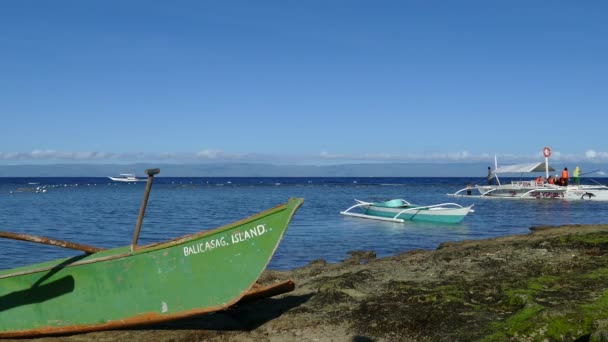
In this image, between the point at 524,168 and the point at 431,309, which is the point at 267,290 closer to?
the point at 431,309

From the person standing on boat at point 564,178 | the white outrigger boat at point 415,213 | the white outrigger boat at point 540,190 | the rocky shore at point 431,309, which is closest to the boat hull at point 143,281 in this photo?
the rocky shore at point 431,309

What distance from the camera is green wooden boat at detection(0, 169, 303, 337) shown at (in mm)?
8000

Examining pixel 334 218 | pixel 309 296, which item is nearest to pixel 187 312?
pixel 309 296

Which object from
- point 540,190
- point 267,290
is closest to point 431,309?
point 267,290

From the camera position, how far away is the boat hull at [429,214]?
2755cm

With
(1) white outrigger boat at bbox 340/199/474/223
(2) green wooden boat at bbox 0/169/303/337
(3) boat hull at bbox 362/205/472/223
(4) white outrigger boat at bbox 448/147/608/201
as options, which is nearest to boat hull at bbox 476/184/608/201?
(4) white outrigger boat at bbox 448/147/608/201

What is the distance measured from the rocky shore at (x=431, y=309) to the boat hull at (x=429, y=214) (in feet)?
50.2

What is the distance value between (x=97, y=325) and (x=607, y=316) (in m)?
6.81

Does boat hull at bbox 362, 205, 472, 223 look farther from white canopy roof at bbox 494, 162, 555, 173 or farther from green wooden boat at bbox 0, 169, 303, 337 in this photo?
white canopy roof at bbox 494, 162, 555, 173

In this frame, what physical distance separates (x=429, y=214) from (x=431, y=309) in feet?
65.6

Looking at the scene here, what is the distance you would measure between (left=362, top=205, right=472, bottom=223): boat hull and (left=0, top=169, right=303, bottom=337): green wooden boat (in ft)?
68.7

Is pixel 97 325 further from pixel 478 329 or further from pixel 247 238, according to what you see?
pixel 478 329

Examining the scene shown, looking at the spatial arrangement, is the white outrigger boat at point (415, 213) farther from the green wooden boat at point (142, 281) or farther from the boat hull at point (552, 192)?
the green wooden boat at point (142, 281)

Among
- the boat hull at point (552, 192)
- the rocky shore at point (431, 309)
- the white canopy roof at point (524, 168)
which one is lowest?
the rocky shore at point (431, 309)
